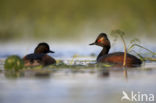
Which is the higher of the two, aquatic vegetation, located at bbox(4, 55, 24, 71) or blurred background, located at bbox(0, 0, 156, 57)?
blurred background, located at bbox(0, 0, 156, 57)

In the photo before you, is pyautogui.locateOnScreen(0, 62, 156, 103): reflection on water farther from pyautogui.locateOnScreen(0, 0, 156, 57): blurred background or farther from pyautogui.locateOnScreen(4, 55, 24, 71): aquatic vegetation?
pyautogui.locateOnScreen(0, 0, 156, 57): blurred background

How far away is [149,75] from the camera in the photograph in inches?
149

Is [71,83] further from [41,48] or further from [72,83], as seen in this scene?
[41,48]

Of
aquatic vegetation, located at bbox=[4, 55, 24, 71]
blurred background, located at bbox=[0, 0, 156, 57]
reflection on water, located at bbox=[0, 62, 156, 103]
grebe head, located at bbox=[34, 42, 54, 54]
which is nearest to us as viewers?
reflection on water, located at bbox=[0, 62, 156, 103]

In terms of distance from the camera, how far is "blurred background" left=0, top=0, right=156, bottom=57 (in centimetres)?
691

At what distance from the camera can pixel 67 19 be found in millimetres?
7035

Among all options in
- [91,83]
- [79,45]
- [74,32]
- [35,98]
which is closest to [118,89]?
[91,83]

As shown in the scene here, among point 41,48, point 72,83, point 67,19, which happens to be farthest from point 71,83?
point 67,19

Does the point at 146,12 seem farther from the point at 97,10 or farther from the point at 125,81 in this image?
the point at 125,81

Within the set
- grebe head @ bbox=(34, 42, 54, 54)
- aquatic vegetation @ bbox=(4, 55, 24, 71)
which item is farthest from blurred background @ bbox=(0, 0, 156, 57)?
aquatic vegetation @ bbox=(4, 55, 24, 71)

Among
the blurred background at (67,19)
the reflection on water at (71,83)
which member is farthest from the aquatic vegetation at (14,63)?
the blurred background at (67,19)

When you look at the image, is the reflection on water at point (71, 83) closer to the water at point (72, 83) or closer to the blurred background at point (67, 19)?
the water at point (72, 83)

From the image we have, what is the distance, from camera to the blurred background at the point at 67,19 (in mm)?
6914

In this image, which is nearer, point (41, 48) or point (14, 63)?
point (14, 63)
